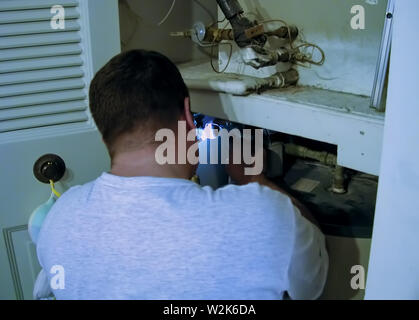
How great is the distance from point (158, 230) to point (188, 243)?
6cm

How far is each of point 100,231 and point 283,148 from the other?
68 centimetres

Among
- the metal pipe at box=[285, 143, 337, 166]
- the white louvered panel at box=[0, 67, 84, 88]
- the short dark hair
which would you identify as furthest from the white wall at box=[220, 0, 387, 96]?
the white louvered panel at box=[0, 67, 84, 88]

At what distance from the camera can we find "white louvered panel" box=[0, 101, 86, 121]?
3.26ft

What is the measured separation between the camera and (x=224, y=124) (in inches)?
53.1

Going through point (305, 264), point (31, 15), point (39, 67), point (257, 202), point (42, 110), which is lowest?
point (305, 264)

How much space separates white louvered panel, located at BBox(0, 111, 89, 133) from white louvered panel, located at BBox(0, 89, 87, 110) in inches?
1.4

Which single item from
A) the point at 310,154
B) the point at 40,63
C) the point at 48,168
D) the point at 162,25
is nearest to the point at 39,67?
the point at 40,63

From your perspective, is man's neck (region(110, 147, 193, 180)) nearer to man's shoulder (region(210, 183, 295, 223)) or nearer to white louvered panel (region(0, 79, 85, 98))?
man's shoulder (region(210, 183, 295, 223))

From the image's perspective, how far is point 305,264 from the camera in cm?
80

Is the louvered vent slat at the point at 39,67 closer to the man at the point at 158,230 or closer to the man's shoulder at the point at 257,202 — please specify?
the man at the point at 158,230

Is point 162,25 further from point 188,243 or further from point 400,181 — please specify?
point 400,181

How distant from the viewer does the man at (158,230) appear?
75 cm

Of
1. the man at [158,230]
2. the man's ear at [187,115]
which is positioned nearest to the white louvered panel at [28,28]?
the man at [158,230]
